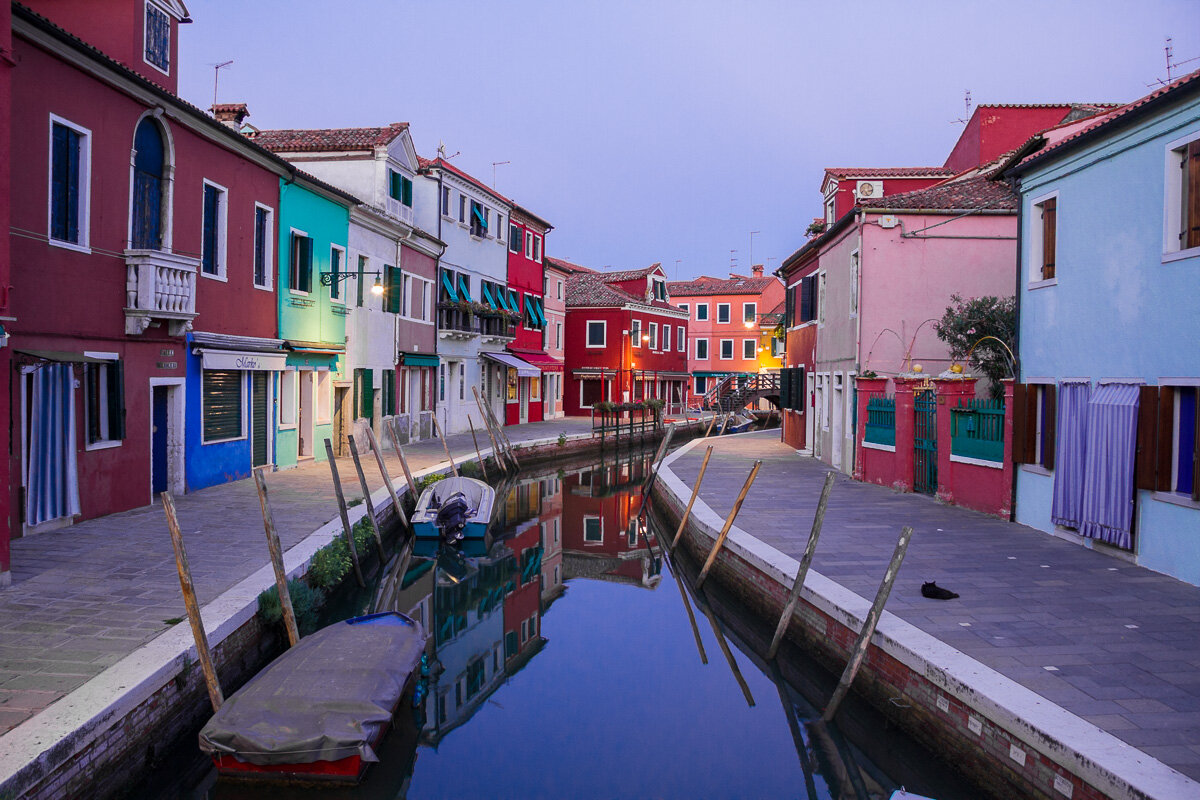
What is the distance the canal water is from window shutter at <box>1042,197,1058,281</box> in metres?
6.07

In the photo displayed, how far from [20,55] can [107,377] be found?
12.8 ft

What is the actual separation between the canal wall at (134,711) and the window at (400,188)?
16.0 m

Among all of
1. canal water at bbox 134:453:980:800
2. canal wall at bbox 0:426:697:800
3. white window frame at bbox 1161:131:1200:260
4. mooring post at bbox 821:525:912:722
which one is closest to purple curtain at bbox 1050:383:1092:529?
white window frame at bbox 1161:131:1200:260

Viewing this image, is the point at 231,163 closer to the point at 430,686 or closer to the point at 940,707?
the point at 430,686

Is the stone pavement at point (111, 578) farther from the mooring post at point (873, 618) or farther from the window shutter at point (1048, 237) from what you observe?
the window shutter at point (1048, 237)

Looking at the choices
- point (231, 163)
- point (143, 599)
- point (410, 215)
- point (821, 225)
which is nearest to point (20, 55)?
point (231, 163)

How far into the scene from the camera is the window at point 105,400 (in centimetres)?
1106

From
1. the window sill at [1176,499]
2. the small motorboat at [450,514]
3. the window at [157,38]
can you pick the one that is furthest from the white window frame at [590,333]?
the window sill at [1176,499]

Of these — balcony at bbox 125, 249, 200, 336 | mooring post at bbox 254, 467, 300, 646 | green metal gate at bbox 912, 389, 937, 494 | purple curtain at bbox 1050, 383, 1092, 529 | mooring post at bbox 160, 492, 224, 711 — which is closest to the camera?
mooring post at bbox 160, 492, 224, 711

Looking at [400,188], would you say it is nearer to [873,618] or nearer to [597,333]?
[597,333]

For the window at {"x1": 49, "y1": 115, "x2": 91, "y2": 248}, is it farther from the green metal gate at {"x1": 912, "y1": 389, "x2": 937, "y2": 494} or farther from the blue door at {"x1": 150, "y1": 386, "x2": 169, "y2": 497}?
the green metal gate at {"x1": 912, "y1": 389, "x2": 937, "y2": 494}

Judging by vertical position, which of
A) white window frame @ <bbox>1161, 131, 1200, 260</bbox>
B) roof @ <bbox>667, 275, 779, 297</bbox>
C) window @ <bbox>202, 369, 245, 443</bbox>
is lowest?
window @ <bbox>202, 369, 245, 443</bbox>

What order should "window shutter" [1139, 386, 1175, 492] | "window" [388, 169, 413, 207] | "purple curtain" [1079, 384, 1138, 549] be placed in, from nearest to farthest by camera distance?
"window shutter" [1139, 386, 1175, 492] < "purple curtain" [1079, 384, 1138, 549] < "window" [388, 169, 413, 207]

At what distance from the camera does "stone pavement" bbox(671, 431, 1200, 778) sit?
559 centimetres
